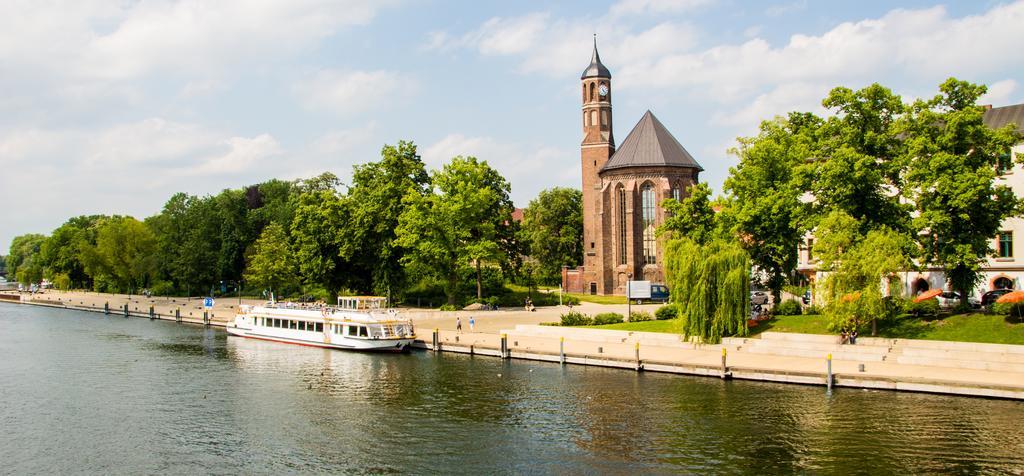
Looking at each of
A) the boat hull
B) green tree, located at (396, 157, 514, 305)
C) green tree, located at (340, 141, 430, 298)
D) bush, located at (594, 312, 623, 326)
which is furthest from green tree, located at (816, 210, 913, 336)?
green tree, located at (340, 141, 430, 298)

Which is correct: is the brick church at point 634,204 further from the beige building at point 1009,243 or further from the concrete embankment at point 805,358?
the concrete embankment at point 805,358

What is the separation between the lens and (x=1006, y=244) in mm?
62688

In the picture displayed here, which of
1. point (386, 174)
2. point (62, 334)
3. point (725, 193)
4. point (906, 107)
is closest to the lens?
point (906, 107)

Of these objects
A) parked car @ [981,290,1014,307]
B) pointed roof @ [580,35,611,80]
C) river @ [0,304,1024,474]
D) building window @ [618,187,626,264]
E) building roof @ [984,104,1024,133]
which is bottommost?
river @ [0,304,1024,474]

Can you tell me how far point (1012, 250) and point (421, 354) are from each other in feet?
148

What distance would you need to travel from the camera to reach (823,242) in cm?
4838

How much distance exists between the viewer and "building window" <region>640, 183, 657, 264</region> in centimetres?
9544

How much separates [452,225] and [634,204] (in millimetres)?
25135

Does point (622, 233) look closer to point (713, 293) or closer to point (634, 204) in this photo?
point (634, 204)

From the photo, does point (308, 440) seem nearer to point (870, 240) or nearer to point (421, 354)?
point (421, 354)

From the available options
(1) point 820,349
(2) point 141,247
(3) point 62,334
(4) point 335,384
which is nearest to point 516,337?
(4) point 335,384

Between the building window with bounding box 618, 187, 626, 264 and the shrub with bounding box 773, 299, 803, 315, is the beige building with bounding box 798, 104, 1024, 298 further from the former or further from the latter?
the building window with bounding box 618, 187, 626, 264

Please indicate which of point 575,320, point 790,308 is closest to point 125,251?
point 575,320

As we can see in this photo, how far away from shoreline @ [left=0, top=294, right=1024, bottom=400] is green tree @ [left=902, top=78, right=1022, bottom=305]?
703 cm
